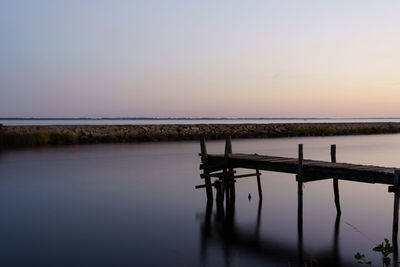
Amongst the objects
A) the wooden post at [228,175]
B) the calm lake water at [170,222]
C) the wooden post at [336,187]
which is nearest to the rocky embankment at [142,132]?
the calm lake water at [170,222]

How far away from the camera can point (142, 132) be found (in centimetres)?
4384

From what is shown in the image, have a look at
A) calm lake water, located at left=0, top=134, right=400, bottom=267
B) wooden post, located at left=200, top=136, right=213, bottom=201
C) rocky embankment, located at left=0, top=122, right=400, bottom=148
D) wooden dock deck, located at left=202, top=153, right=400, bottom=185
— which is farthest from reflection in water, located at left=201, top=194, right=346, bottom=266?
rocky embankment, located at left=0, top=122, right=400, bottom=148

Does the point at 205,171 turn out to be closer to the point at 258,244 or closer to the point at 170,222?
the point at 170,222

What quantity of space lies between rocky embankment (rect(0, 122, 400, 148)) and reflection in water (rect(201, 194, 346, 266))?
90.7 feet

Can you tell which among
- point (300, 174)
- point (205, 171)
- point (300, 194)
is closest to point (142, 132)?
point (205, 171)

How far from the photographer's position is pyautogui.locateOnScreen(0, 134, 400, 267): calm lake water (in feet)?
29.6

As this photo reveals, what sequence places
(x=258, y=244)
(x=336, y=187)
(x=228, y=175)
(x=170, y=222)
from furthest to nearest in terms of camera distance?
(x=228, y=175), (x=336, y=187), (x=170, y=222), (x=258, y=244)

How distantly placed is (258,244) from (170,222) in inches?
116

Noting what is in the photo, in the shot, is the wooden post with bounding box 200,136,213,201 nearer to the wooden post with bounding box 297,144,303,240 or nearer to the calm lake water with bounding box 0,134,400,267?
A: the calm lake water with bounding box 0,134,400,267

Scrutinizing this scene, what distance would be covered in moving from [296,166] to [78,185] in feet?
33.3

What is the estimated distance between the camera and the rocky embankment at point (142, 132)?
3650cm

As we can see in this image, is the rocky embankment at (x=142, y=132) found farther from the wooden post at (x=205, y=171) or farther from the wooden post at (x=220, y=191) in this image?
the wooden post at (x=220, y=191)

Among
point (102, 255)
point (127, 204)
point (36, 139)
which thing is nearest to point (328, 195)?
point (127, 204)

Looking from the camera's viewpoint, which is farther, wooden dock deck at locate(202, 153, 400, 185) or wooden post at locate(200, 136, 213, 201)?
wooden post at locate(200, 136, 213, 201)
